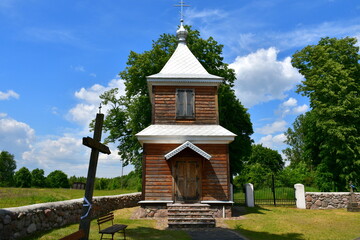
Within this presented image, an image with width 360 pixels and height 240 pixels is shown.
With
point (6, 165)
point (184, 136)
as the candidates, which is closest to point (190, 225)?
point (184, 136)

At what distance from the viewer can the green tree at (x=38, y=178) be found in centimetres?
4972

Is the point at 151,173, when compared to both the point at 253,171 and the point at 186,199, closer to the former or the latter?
the point at 186,199

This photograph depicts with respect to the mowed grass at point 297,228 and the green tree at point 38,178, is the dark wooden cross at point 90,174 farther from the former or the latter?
the green tree at point 38,178

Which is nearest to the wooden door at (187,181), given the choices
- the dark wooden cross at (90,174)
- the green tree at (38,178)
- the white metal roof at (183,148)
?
the white metal roof at (183,148)

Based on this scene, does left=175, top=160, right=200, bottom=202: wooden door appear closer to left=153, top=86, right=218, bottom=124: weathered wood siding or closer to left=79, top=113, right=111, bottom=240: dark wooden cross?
left=153, top=86, right=218, bottom=124: weathered wood siding

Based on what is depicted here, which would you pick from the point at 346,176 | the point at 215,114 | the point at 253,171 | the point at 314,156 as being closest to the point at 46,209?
the point at 215,114

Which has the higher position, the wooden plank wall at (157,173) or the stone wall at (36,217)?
the wooden plank wall at (157,173)

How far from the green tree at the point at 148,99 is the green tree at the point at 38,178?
3005 cm

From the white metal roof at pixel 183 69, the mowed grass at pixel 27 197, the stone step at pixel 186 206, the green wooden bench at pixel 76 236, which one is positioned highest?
the white metal roof at pixel 183 69

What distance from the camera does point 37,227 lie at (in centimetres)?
892

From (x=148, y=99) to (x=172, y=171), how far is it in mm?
10787

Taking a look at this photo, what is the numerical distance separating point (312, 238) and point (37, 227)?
938cm

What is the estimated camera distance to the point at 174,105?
648 inches

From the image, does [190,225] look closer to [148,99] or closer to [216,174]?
[216,174]
